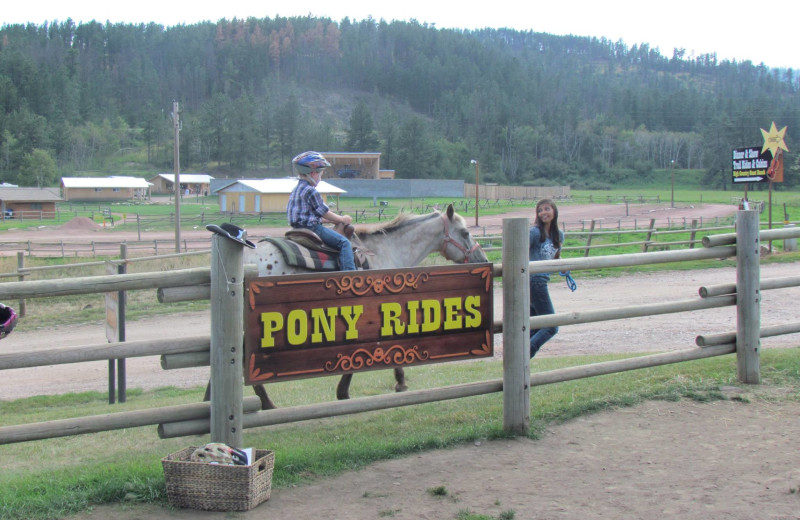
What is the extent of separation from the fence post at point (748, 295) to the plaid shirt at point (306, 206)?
3744 mm

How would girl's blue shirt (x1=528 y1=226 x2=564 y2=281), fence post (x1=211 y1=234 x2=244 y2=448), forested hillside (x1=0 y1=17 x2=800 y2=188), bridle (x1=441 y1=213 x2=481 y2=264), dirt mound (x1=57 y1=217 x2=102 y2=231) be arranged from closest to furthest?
fence post (x1=211 y1=234 x2=244 y2=448)
girl's blue shirt (x1=528 y1=226 x2=564 y2=281)
bridle (x1=441 y1=213 x2=481 y2=264)
dirt mound (x1=57 y1=217 x2=102 y2=231)
forested hillside (x1=0 y1=17 x2=800 y2=188)

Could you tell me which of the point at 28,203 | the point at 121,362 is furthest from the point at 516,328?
the point at 28,203

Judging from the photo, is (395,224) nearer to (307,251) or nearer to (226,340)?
(307,251)

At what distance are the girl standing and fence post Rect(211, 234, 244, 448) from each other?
345cm

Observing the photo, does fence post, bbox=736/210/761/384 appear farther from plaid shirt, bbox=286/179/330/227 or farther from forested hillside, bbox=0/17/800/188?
forested hillside, bbox=0/17/800/188

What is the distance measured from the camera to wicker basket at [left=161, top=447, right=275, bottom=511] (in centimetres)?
376

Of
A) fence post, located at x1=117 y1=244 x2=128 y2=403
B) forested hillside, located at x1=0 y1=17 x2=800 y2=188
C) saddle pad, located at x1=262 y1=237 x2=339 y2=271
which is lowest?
fence post, located at x1=117 y1=244 x2=128 y2=403

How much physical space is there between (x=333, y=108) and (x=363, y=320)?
487 feet

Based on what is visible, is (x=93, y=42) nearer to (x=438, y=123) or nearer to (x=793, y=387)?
(x=438, y=123)

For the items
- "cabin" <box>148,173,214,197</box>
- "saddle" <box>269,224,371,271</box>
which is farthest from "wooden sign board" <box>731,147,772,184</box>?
"cabin" <box>148,173,214,197</box>

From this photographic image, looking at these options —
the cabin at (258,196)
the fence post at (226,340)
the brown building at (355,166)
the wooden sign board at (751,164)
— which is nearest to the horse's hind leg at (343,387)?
the fence post at (226,340)

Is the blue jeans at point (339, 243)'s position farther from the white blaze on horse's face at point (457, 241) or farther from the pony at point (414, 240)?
the white blaze on horse's face at point (457, 241)

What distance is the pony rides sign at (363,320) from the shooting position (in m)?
4.32

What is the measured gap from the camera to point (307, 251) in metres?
6.64
